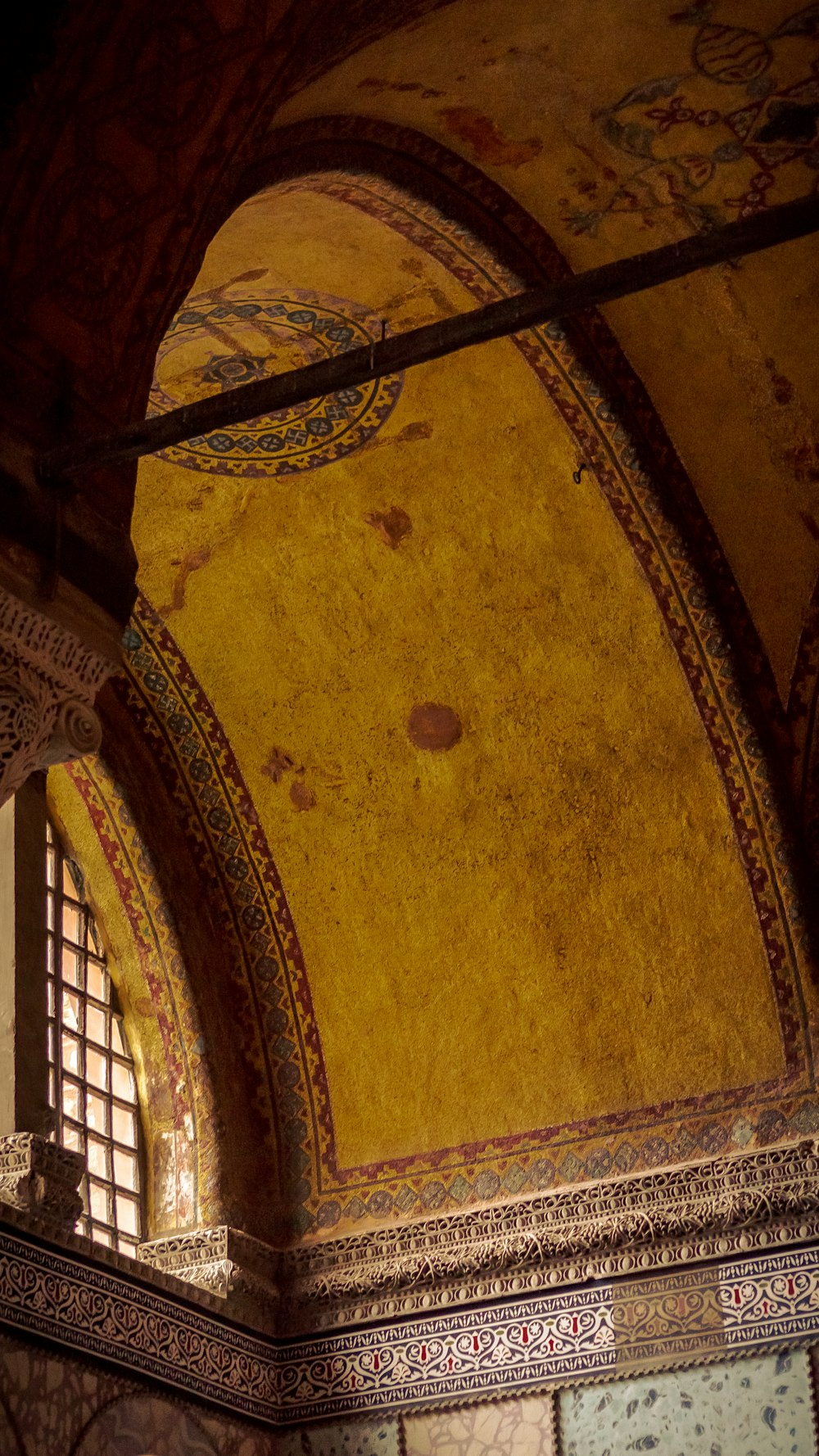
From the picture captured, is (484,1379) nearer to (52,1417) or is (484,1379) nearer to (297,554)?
(52,1417)

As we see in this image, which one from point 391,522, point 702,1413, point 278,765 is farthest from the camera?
point 278,765

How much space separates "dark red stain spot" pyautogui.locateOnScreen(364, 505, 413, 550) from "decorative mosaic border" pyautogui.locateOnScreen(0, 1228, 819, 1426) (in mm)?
3500

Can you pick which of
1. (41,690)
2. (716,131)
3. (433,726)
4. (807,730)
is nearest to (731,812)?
(807,730)

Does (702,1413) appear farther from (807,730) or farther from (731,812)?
(807,730)

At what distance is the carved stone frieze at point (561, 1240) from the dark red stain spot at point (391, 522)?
313 cm

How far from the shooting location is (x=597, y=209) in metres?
7.65

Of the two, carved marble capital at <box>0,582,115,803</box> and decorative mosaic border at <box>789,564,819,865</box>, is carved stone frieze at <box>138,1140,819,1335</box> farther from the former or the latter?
carved marble capital at <box>0,582,115,803</box>

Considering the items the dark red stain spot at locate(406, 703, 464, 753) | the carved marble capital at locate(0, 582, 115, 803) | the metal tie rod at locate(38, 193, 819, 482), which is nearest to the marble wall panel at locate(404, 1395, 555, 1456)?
the dark red stain spot at locate(406, 703, 464, 753)

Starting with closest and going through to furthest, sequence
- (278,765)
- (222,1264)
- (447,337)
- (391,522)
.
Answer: (447,337) → (222,1264) → (391,522) → (278,765)

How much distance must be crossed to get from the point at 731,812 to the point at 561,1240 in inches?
82.7

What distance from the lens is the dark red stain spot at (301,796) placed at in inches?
368

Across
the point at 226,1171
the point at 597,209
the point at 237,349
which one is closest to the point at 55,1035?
the point at 226,1171

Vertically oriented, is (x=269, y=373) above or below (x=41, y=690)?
above

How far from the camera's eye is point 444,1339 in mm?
8547
